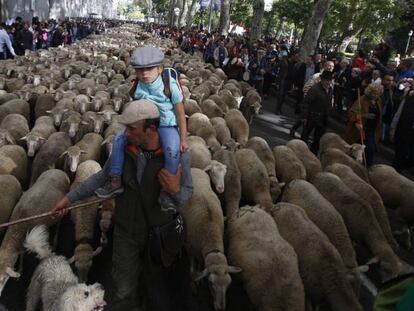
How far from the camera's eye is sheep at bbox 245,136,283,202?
6.16m

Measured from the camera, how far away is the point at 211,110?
9734 millimetres

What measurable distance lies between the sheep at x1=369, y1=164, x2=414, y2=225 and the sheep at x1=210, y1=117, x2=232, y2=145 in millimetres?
2866

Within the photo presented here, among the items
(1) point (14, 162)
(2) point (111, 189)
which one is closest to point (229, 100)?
(1) point (14, 162)

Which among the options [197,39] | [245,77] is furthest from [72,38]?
[245,77]

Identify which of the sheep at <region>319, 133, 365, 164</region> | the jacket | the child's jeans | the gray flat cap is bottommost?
the sheep at <region>319, 133, 365, 164</region>

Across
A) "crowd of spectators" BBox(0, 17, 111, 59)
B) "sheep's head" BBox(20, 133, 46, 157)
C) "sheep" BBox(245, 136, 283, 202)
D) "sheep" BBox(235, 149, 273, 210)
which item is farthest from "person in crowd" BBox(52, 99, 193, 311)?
"crowd of spectators" BBox(0, 17, 111, 59)

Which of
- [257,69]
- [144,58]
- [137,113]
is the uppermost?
[144,58]

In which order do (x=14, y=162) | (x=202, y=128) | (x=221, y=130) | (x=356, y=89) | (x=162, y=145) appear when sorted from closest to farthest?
(x=162, y=145) < (x=14, y=162) < (x=202, y=128) < (x=221, y=130) < (x=356, y=89)

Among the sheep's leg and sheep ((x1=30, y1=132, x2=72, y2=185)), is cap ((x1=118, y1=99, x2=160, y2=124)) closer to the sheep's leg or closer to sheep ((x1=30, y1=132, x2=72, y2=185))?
the sheep's leg

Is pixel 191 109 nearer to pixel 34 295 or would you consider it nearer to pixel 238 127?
pixel 238 127

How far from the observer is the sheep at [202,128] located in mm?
7932

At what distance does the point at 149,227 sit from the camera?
323cm

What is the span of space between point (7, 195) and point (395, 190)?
5.72 meters

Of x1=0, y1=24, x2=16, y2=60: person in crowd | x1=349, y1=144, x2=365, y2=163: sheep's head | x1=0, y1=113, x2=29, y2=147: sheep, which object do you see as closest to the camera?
x1=0, y1=113, x2=29, y2=147: sheep
